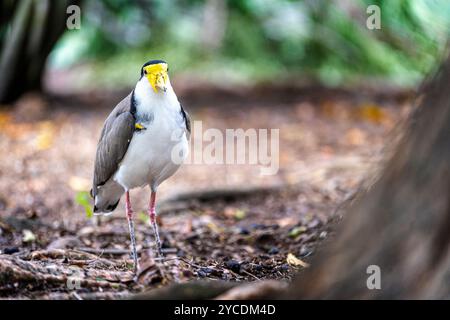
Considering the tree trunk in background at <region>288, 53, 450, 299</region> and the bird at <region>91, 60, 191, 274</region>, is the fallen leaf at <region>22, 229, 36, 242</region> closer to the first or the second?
the bird at <region>91, 60, 191, 274</region>

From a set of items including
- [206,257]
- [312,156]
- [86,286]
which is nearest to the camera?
[86,286]

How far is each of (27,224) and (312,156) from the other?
3.49m

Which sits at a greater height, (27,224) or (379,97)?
(379,97)

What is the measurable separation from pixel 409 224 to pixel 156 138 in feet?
5.76

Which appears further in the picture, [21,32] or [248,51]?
[248,51]

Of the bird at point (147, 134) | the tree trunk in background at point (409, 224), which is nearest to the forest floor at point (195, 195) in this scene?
the bird at point (147, 134)

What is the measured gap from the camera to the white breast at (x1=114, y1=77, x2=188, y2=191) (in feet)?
11.2

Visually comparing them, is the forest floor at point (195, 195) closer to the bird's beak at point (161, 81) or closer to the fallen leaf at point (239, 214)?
the fallen leaf at point (239, 214)

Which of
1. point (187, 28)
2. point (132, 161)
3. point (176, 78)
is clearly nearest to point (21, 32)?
point (176, 78)

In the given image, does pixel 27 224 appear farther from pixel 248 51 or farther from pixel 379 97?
pixel 248 51

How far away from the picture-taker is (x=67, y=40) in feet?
42.6

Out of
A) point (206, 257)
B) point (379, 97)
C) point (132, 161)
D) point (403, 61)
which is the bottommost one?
point (206, 257)

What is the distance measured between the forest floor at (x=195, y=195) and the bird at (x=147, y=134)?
47 centimetres

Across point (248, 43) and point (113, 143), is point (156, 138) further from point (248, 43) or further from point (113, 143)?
point (248, 43)
